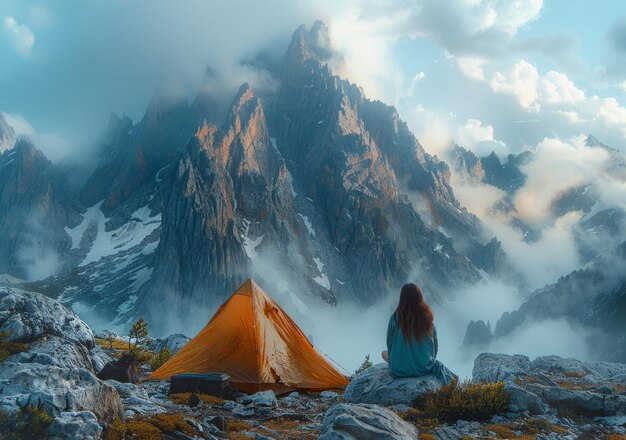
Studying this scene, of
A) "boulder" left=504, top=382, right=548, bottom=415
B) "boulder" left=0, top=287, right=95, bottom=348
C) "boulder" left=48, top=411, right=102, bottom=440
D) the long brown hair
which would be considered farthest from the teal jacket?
"boulder" left=0, top=287, right=95, bottom=348

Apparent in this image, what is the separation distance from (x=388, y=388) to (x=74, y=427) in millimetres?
9808

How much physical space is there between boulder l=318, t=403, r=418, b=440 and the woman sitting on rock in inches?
178

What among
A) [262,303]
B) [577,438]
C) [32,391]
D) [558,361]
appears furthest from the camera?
[558,361]

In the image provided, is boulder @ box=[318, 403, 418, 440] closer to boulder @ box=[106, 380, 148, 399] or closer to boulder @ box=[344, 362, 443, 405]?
boulder @ box=[344, 362, 443, 405]

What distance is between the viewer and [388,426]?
10.8 meters

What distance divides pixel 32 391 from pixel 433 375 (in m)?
11.6

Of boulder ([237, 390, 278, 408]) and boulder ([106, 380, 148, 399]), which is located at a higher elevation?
boulder ([237, 390, 278, 408])

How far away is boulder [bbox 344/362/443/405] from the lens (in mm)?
15625

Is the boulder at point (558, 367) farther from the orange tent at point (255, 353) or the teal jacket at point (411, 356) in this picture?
the teal jacket at point (411, 356)

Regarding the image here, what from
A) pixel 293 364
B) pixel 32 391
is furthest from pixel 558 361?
pixel 32 391

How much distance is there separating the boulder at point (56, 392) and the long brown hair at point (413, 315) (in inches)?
355

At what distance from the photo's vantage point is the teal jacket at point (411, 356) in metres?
16.2

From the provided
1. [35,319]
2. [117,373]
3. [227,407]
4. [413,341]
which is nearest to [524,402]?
[413,341]

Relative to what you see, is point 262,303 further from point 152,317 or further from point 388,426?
point 152,317
